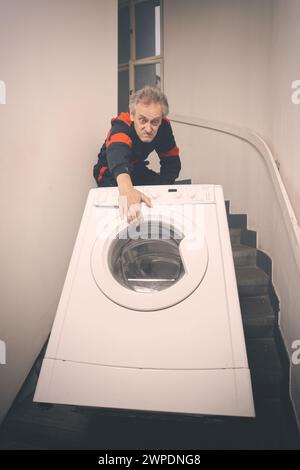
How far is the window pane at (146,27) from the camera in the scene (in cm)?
389

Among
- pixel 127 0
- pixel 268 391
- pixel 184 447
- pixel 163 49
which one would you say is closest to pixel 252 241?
pixel 268 391

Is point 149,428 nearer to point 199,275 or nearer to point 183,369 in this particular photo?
point 183,369

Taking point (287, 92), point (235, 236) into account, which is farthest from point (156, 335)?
point (235, 236)

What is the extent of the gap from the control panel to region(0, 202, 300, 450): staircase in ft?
2.50

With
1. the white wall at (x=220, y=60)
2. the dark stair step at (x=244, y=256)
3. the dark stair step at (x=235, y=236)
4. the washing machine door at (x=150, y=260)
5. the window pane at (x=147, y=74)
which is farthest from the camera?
the window pane at (x=147, y=74)

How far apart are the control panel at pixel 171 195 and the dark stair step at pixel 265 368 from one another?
821mm

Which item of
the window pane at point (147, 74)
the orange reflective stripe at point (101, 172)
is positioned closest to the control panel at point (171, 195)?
the orange reflective stripe at point (101, 172)

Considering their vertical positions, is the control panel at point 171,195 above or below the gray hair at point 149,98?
below

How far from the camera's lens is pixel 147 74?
3.92 meters

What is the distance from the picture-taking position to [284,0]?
2107 millimetres

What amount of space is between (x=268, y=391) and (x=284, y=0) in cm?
227

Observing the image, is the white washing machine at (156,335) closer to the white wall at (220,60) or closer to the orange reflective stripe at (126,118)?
the orange reflective stripe at (126,118)

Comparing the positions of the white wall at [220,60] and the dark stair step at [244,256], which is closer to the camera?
the dark stair step at [244,256]

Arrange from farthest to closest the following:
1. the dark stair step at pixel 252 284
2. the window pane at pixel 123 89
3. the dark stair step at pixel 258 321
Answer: the window pane at pixel 123 89 < the dark stair step at pixel 252 284 < the dark stair step at pixel 258 321
